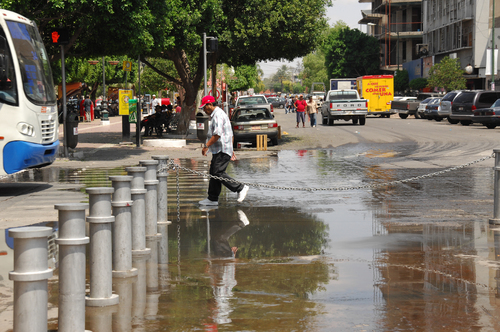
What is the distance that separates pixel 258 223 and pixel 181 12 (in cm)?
1657

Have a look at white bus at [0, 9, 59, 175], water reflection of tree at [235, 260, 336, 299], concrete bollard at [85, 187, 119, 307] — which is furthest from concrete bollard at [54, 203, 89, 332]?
white bus at [0, 9, 59, 175]

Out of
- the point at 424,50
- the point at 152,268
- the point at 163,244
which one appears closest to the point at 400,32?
the point at 424,50

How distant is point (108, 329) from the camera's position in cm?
469

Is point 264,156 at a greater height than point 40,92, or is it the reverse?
point 40,92

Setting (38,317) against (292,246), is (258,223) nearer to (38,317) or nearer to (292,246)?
(292,246)

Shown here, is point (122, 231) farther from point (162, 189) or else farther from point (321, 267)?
point (162, 189)

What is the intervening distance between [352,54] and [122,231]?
3422 inches

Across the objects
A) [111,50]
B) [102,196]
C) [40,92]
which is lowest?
[102,196]

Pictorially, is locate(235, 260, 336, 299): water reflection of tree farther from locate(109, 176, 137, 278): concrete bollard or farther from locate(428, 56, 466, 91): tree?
locate(428, 56, 466, 91): tree

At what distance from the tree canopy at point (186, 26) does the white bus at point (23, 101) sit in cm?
439

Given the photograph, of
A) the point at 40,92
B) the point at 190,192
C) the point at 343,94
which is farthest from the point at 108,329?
the point at 343,94

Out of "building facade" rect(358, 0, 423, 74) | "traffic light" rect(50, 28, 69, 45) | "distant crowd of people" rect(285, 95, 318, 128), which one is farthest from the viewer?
"building facade" rect(358, 0, 423, 74)

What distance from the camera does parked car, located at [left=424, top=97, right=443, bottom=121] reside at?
144 feet

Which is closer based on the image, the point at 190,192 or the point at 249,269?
the point at 249,269
